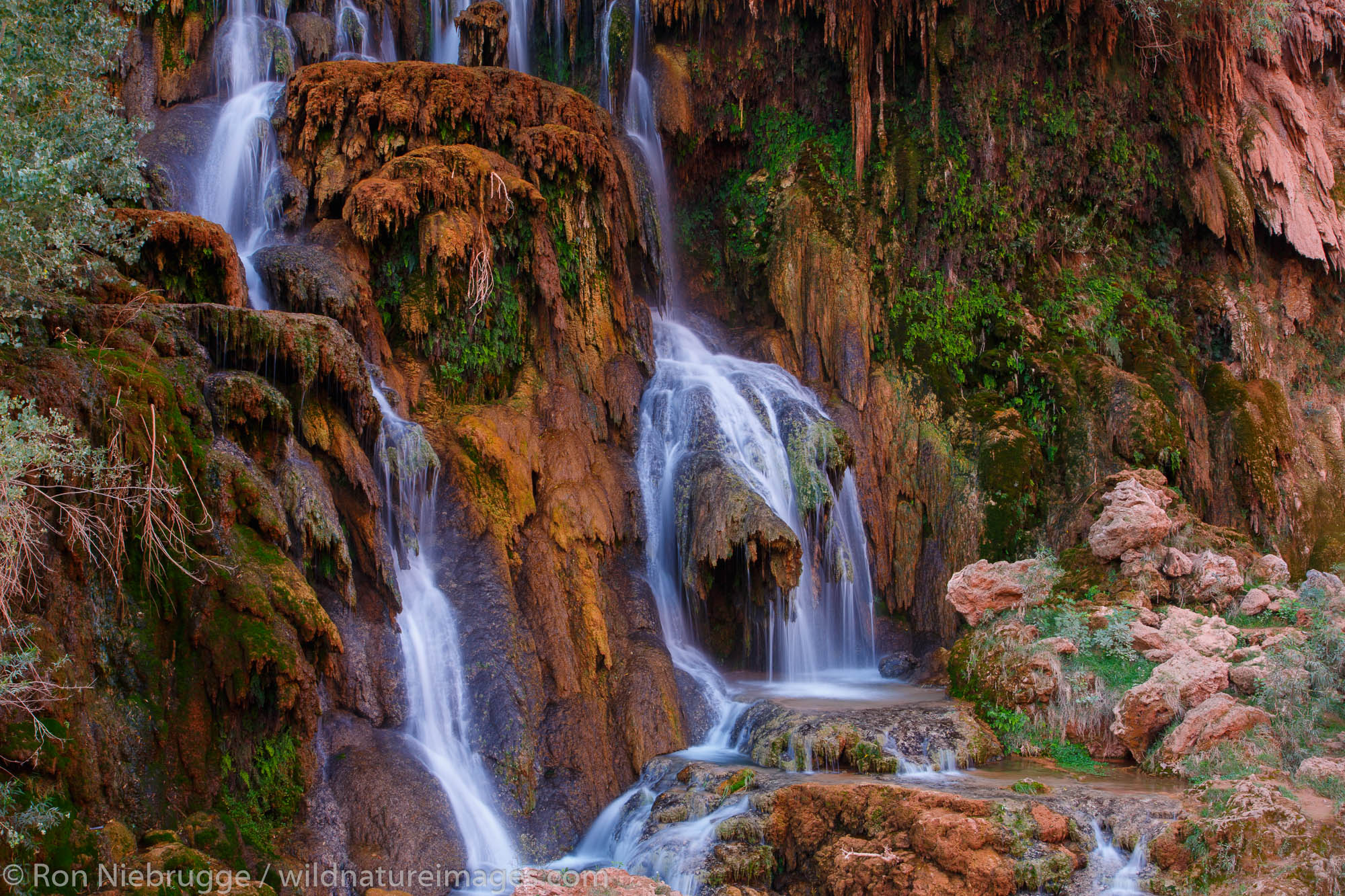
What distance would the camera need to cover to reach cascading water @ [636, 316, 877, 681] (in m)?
13.3

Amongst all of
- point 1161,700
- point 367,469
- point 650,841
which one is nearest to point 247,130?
point 367,469

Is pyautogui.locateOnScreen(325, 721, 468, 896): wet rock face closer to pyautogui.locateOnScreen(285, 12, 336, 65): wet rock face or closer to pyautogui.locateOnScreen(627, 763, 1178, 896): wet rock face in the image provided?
pyautogui.locateOnScreen(627, 763, 1178, 896): wet rock face

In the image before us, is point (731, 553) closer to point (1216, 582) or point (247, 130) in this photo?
point (1216, 582)

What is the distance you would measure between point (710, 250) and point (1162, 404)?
8.28 metres

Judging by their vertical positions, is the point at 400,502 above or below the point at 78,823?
above

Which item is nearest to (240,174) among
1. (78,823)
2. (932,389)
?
(78,823)

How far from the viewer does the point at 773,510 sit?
12.8m

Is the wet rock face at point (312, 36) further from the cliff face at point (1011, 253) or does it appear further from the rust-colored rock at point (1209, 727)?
Result: the rust-colored rock at point (1209, 727)

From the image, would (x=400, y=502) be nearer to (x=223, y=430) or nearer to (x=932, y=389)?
(x=223, y=430)

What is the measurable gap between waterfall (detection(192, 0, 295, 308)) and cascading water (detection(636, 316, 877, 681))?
5.57 m

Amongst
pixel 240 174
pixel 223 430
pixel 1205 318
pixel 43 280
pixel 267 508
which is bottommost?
pixel 267 508

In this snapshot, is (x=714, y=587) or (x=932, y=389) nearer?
(x=714, y=587)

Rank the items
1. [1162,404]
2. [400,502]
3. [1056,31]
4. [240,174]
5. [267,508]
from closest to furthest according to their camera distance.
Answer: [267,508], [400,502], [240,174], [1162,404], [1056,31]

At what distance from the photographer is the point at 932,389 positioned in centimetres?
1681
